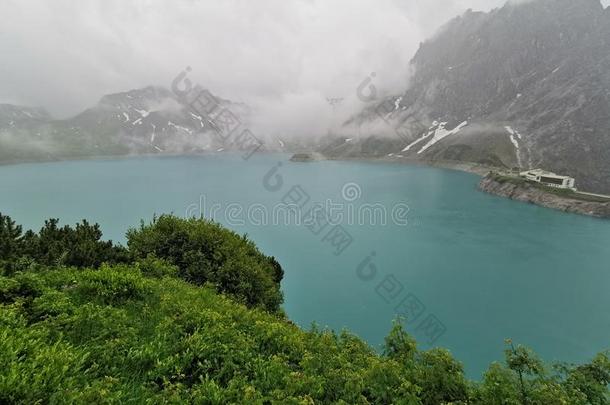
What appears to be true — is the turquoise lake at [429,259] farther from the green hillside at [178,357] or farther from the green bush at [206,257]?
the green hillside at [178,357]

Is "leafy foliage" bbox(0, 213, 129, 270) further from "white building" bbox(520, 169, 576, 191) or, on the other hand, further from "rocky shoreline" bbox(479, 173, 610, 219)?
"white building" bbox(520, 169, 576, 191)

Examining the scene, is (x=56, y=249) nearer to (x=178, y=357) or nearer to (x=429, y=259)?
(x=178, y=357)

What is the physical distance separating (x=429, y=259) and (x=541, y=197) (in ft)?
235

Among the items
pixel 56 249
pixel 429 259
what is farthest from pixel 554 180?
pixel 56 249

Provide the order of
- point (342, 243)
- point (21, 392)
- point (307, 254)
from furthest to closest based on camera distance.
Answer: point (342, 243)
point (307, 254)
point (21, 392)

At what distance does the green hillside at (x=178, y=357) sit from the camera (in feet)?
23.1

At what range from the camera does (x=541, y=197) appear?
109 metres

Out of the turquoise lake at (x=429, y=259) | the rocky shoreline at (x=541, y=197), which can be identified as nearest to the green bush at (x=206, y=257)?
the turquoise lake at (x=429, y=259)

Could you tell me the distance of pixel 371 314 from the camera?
41344mm

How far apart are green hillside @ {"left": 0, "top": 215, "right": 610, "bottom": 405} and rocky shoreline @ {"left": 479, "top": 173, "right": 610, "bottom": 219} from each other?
347 ft

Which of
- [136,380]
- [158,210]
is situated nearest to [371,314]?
[136,380]

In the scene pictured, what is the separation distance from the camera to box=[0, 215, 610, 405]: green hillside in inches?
278

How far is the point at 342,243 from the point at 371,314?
2742 cm

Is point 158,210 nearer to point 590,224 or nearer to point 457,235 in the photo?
point 457,235
